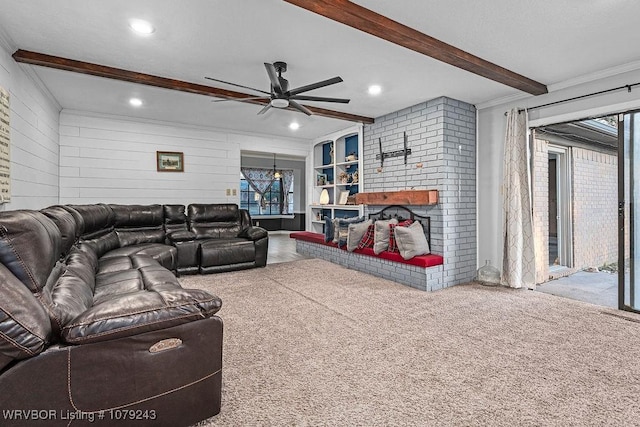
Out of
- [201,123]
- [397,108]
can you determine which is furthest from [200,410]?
[201,123]

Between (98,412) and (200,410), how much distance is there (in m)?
0.43

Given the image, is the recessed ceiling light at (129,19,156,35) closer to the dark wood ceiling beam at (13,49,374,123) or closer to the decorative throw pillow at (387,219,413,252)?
the dark wood ceiling beam at (13,49,374,123)

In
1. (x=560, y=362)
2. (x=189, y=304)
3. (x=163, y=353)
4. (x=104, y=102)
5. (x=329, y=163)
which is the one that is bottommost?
(x=560, y=362)

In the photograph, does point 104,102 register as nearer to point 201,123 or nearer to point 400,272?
point 201,123

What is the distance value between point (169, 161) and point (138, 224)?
54.9 inches

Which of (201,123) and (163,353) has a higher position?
(201,123)

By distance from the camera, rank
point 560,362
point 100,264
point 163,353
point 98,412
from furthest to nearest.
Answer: point 100,264 → point 560,362 → point 163,353 → point 98,412

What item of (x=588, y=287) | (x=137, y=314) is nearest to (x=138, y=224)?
(x=137, y=314)

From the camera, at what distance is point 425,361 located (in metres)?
2.19

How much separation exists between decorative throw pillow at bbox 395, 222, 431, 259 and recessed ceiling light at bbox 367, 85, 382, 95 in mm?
1741

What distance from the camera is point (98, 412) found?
129cm

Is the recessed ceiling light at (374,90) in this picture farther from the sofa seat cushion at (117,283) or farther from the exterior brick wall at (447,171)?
the sofa seat cushion at (117,283)

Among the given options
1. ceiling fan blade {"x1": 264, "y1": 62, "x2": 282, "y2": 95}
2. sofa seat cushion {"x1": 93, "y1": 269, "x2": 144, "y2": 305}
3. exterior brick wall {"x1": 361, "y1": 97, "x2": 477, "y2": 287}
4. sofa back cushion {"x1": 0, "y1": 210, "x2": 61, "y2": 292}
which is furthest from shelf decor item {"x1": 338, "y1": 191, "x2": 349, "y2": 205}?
sofa back cushion {"x1": 0, "y1": 210, "x2": 61, "y2": 292}

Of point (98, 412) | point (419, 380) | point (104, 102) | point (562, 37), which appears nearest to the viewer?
point (98, 412)
